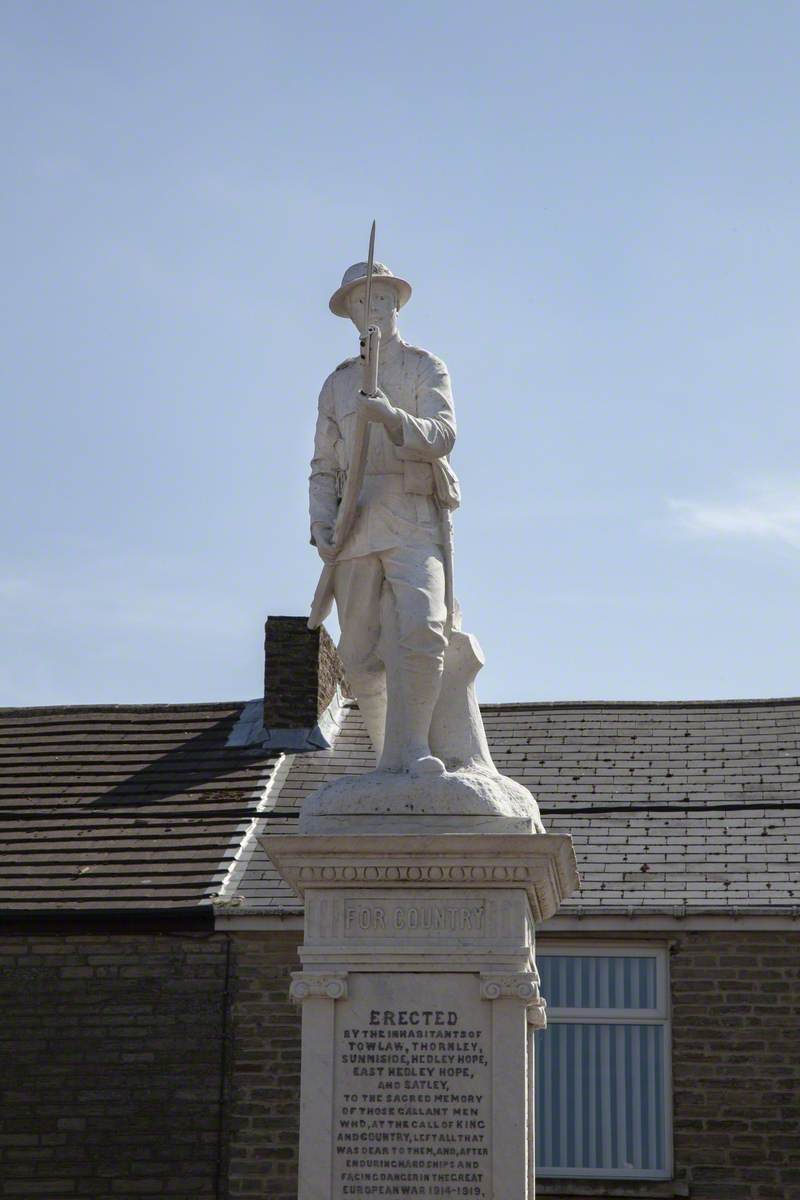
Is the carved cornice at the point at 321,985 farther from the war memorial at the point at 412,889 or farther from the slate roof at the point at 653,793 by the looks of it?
the slate roof at the point at 653,793

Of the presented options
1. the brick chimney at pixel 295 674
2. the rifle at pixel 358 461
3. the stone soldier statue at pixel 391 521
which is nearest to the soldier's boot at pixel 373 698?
the stone soldier statue at pixel 391 521

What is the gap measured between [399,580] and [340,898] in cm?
147

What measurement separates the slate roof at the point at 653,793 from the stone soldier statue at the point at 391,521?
6392mm

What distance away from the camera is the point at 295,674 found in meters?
18.7

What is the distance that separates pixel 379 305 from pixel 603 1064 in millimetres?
8001

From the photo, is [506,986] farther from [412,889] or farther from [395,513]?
[395,513]

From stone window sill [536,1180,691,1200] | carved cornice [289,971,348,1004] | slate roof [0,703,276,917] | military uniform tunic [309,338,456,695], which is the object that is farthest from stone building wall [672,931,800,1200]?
carved cornice [289,971,348,1004]

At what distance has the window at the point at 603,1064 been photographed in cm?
1552

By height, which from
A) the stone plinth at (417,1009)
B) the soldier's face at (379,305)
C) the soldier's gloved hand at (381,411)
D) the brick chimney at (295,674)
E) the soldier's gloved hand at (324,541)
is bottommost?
the stone plinth at (417,1009)

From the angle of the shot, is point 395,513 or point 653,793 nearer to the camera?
point 395,513

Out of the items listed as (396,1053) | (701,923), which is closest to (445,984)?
(396,1053)

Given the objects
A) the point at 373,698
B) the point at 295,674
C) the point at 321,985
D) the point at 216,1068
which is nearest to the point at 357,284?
the point at 373,698

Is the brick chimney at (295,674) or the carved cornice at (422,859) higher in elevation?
the brick chimney at (295,674)

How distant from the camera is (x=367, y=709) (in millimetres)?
9648
